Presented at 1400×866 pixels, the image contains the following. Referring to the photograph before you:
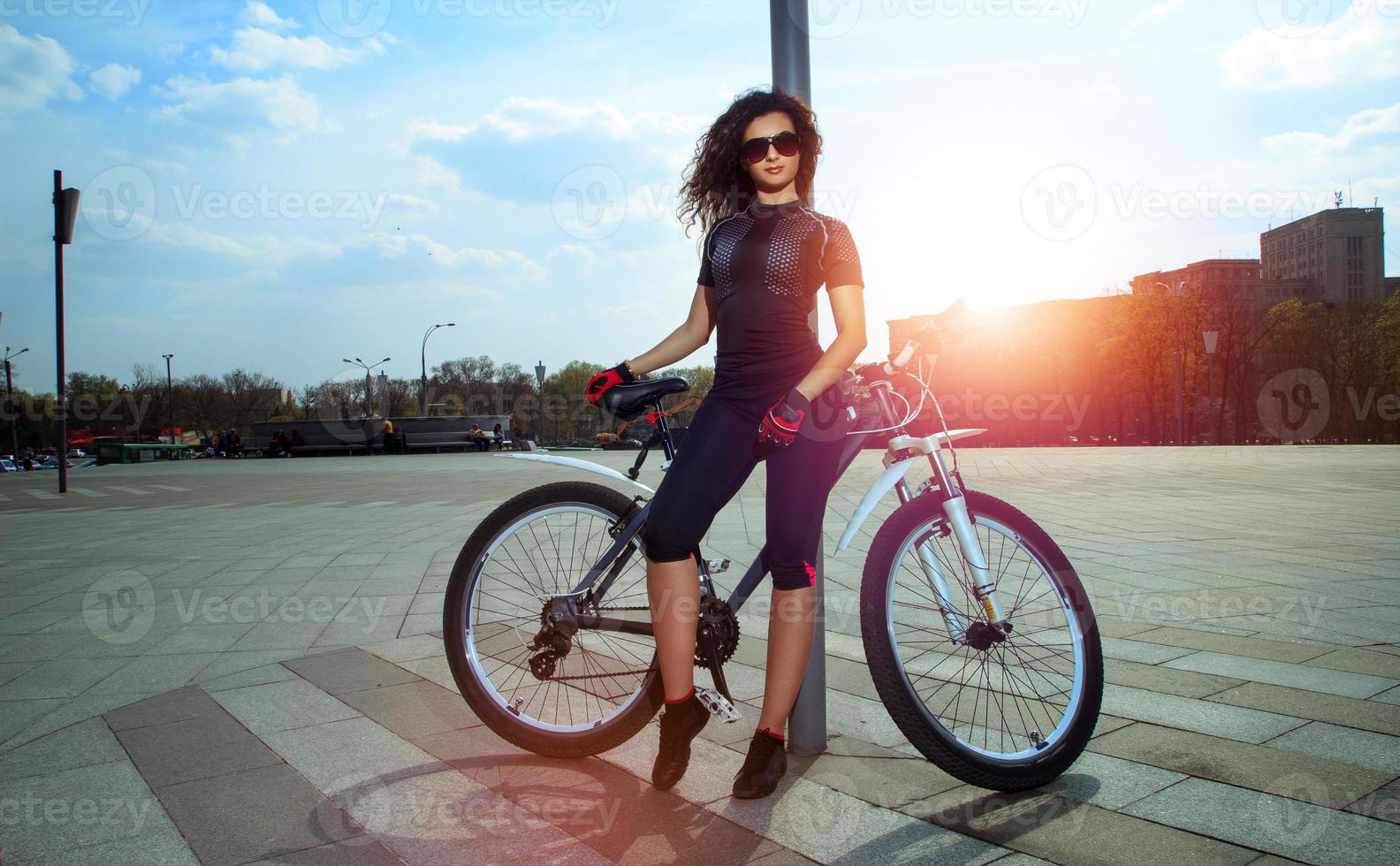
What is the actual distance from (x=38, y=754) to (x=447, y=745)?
123 cm

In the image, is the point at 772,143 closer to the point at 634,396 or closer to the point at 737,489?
the point at 634,396

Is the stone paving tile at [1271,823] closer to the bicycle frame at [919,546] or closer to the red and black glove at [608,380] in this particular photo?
the bicycle frame at [919,546]

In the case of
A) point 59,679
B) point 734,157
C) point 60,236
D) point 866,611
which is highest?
point 60,236

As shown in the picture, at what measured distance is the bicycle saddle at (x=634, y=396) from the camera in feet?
8.75

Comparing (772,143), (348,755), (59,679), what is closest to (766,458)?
(772,143)

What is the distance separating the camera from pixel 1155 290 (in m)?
42.6

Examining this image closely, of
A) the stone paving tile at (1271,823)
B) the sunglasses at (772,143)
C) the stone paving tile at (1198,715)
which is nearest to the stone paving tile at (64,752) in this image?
the sunglasses at (772,143)

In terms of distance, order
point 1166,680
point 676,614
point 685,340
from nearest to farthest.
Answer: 1. point 676,614
2. point 685,340
3. point 1166,680

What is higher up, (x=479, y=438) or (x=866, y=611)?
(x=866, y=611)

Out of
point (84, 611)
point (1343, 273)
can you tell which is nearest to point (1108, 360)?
point (84, 611)

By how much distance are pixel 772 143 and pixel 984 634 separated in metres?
1.47

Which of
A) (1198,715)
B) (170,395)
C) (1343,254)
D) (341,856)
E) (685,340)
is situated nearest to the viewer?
(341,856)

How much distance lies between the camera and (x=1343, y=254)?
360ft

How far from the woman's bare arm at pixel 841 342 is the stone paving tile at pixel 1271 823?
127cm
